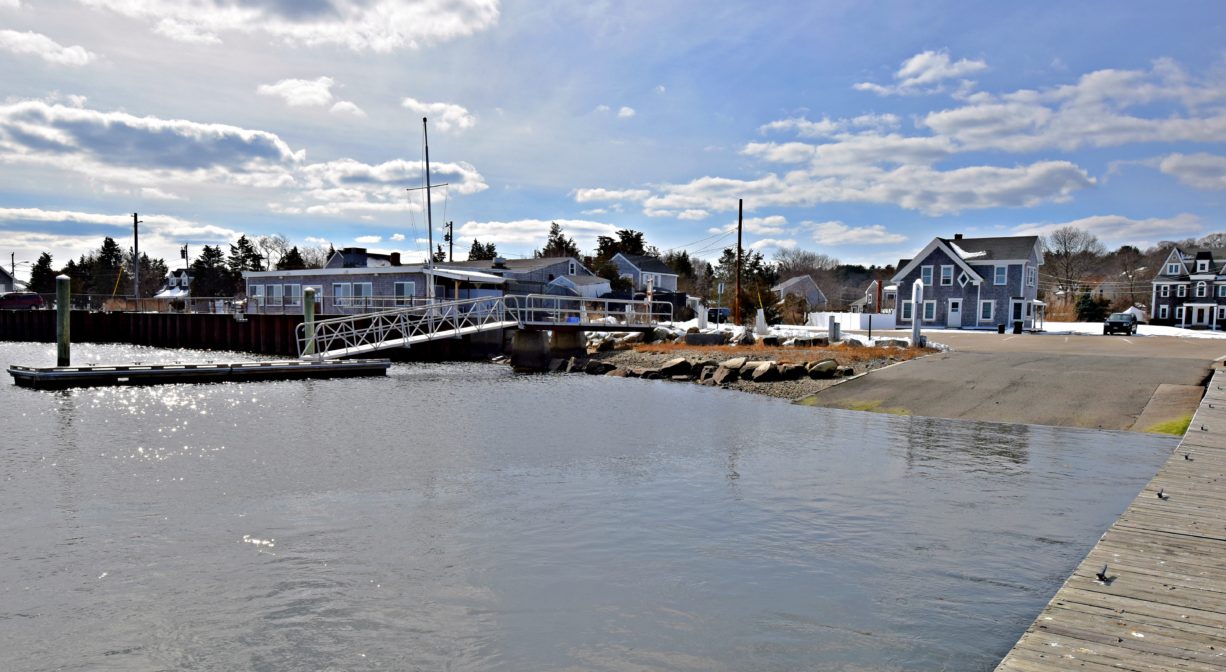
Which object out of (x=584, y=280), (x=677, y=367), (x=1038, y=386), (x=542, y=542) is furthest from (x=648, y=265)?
(x=542, y=542)

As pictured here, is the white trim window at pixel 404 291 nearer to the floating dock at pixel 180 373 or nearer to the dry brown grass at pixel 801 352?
the floating dock at pixel 180 373

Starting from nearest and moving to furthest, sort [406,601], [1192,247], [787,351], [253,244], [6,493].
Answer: [406,601], [6,493], [787,351], [1192,247], [253,244]

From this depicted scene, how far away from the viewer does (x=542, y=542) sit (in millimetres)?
9109

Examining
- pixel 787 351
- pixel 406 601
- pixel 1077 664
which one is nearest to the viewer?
pixel 1077 664

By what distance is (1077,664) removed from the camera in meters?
4.55

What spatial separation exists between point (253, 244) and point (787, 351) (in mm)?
111264

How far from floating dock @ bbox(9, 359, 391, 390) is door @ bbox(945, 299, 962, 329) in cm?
4309

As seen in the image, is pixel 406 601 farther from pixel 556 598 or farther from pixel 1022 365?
pixel 1022 365

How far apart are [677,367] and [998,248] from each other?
38.6 metres

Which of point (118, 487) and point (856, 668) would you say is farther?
point (118, 487)

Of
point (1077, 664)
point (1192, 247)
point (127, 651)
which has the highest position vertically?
point (1192, 247)

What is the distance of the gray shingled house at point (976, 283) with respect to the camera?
5484 cm

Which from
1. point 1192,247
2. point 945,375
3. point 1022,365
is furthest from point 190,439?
point 1192,247

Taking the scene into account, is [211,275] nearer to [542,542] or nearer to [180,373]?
[180,373]
